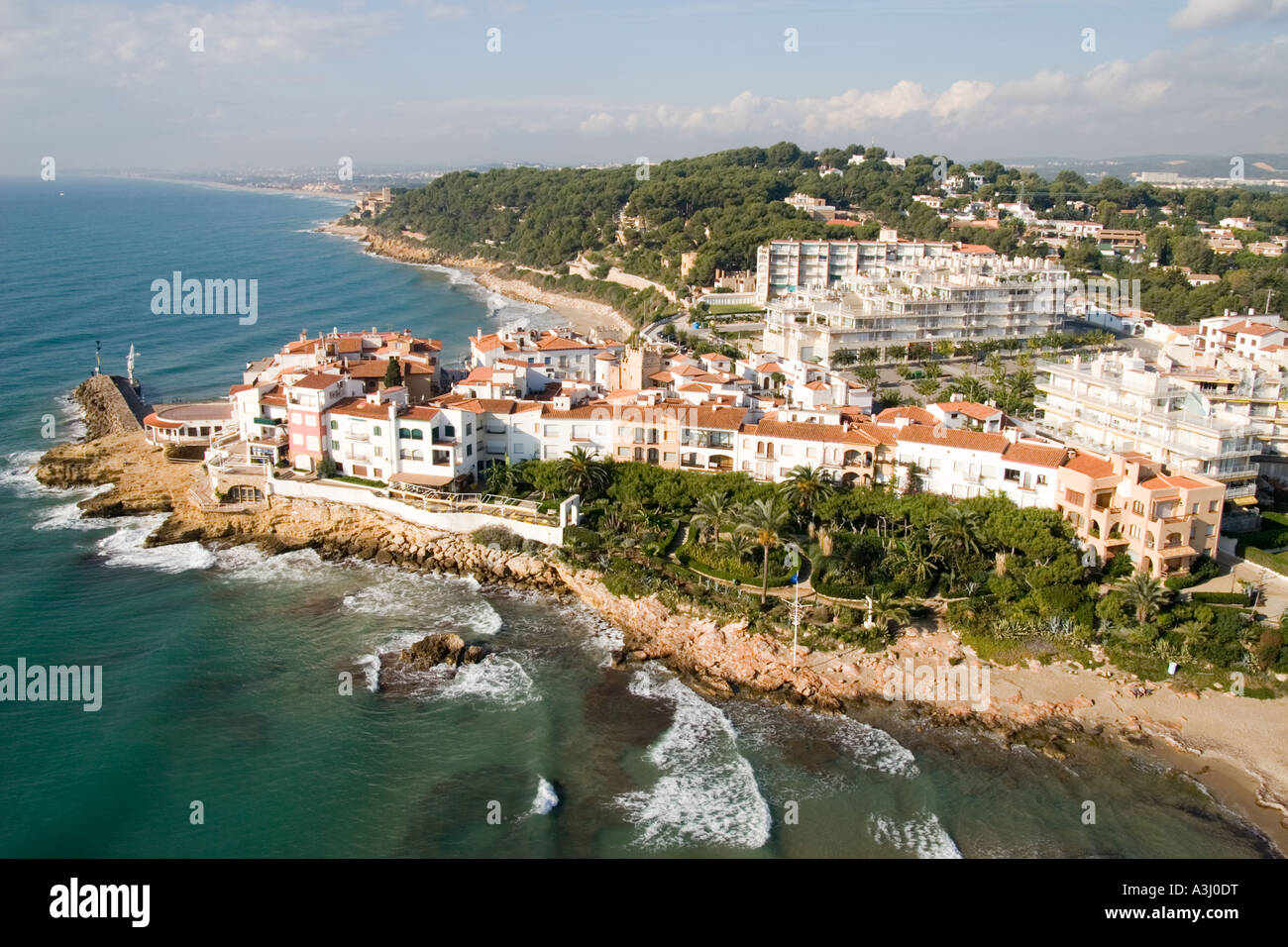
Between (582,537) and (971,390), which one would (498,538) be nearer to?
(582,537)

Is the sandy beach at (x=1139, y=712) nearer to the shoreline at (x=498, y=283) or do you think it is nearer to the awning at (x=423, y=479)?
the awning at (x=423, y=479)

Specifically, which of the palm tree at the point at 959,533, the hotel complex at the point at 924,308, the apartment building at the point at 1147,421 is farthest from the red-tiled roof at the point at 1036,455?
the hotel complex at the point at 924,308

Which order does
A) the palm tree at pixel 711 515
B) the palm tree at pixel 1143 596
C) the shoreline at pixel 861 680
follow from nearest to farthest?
the shoreline at pixel 861 680
the palm tree at pixel 1143 596
the palm tree at pixel 711 515

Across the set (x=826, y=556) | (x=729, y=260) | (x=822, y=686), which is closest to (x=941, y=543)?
(x=826, y=556)

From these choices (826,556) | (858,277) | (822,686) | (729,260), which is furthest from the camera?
(729,260)

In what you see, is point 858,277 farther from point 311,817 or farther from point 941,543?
point 311,817

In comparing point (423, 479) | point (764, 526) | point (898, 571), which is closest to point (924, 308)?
point (898, 571)
